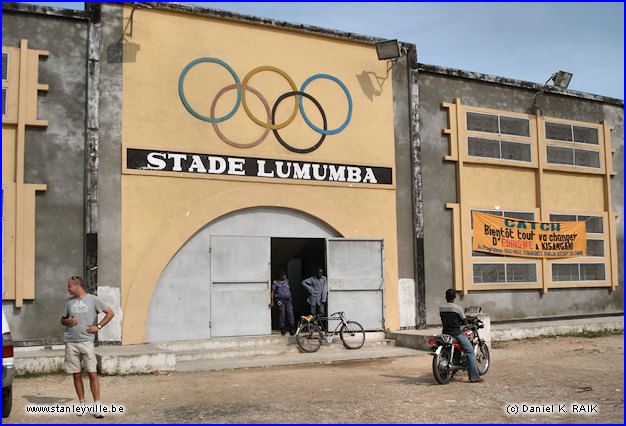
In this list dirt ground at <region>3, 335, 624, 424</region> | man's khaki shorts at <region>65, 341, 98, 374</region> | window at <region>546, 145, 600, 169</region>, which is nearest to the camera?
dirt ground at <region>3, 335, 624, 424</region>

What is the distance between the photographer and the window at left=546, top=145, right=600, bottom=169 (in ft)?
63.6

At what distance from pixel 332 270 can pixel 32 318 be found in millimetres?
6528

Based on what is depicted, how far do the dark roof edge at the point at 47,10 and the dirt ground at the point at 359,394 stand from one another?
7245 mm

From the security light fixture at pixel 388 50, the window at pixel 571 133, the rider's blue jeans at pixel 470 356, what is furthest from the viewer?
the window at pixel 571 133

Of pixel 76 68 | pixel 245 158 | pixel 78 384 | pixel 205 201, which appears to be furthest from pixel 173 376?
pixel 76 68

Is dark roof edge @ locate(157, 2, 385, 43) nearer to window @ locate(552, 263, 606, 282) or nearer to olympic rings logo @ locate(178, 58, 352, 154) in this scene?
olympic rings logo @ locate(178, 58, 352, 154)

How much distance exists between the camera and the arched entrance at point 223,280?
14445 mm

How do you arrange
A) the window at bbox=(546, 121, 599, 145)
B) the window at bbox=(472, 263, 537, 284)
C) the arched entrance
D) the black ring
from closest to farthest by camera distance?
the arched entrance, the black ring, the window at bbox=(472, 263, 537, 284), the window at bbox=(546, 121, 599, 145)

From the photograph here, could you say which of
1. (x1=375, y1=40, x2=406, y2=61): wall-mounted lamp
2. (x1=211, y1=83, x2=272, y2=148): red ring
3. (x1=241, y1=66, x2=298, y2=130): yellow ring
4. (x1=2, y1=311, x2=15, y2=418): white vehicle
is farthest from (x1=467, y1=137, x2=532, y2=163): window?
(x1=2, y1=311, x2=15, y2=418): white vehicle

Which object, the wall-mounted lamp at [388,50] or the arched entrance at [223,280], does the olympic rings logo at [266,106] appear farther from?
the arched entrance at [223,280]

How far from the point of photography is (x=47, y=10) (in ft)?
45.5

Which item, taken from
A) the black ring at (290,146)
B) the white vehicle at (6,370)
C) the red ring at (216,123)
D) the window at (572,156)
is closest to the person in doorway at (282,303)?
the black ring at (290,146)

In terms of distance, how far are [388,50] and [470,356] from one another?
8740mm

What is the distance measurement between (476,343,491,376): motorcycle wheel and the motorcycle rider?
62 cm
